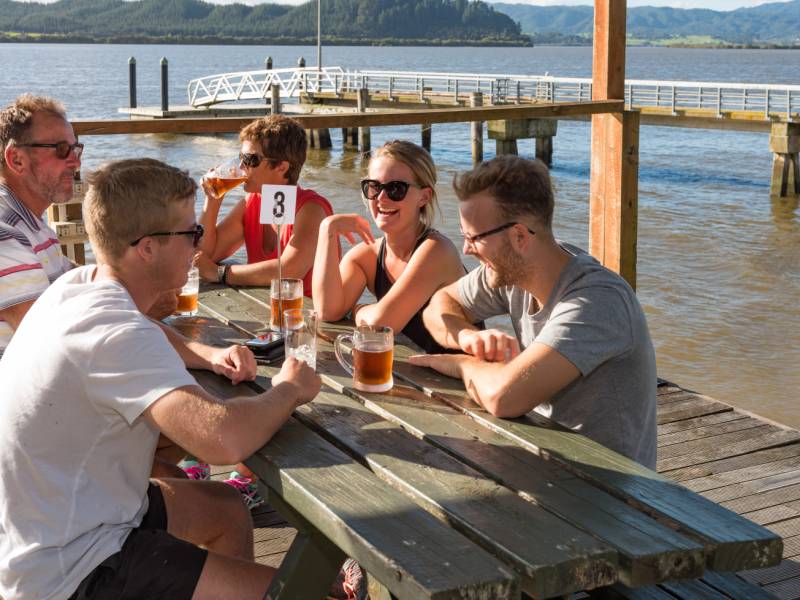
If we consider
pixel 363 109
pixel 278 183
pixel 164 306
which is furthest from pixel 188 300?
pixel 363 109

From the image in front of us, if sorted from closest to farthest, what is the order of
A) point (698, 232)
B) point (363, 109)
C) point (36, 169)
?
point (36, 169), point (698, 232), point (363, 109)

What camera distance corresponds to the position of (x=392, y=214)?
2.90m

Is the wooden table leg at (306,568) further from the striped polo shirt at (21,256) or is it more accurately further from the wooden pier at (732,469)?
the striped polo shirt at (21,256)

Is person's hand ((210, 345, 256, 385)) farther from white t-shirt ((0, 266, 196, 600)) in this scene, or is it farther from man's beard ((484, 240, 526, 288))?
man's beard ((484, 240, 526, 288))

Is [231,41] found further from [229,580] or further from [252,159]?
[229,580]

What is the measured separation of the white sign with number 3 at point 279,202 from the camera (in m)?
2.62

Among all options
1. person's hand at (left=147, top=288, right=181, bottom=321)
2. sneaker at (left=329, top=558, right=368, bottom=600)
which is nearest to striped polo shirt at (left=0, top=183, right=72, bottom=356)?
person's hand at (left=147, top=288, right=181, bottom=321)

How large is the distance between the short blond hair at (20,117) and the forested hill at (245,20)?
136 m

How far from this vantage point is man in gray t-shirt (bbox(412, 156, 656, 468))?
6.65 feet

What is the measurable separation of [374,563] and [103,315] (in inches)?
25.8

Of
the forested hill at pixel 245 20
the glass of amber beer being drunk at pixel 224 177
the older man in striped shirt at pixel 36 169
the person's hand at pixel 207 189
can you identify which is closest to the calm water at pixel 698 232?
the person's hand at pixel 207 189

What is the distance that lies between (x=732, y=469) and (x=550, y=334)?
5.76ft

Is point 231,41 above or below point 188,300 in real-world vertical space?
above

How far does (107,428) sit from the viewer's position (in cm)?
172
